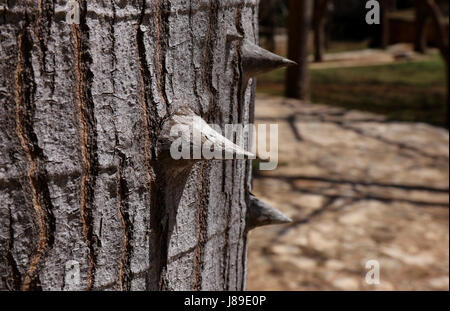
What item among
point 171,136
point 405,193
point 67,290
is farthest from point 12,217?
point 405,193

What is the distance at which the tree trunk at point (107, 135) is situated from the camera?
86 cm

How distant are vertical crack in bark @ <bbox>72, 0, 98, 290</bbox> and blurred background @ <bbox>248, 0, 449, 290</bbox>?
1918 millimetres

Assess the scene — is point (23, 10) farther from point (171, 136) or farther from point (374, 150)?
point (374, 150)

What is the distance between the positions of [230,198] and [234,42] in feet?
1.10

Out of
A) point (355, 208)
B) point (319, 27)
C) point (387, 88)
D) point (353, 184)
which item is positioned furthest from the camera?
point (319, 27)

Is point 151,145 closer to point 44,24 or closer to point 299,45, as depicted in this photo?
point 44,24

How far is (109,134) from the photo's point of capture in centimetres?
95

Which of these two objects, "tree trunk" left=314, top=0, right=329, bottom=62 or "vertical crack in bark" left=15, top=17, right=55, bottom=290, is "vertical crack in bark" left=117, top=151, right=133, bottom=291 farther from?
"tree trunk" left=314, top=0, right=329, bottom=62

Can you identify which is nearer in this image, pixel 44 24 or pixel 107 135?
pixel 44 24

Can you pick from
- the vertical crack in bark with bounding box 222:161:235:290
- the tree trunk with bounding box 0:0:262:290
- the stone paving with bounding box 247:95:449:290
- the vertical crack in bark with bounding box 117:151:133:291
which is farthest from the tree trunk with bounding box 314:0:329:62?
the vertical crack in bark with bounding box 117:151:133:291

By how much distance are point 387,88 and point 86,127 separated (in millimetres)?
9611

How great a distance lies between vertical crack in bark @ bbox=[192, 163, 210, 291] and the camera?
1.15 m

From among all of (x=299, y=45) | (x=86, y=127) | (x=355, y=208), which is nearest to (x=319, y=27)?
(x=299, y=45)

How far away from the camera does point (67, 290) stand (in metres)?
0.97
